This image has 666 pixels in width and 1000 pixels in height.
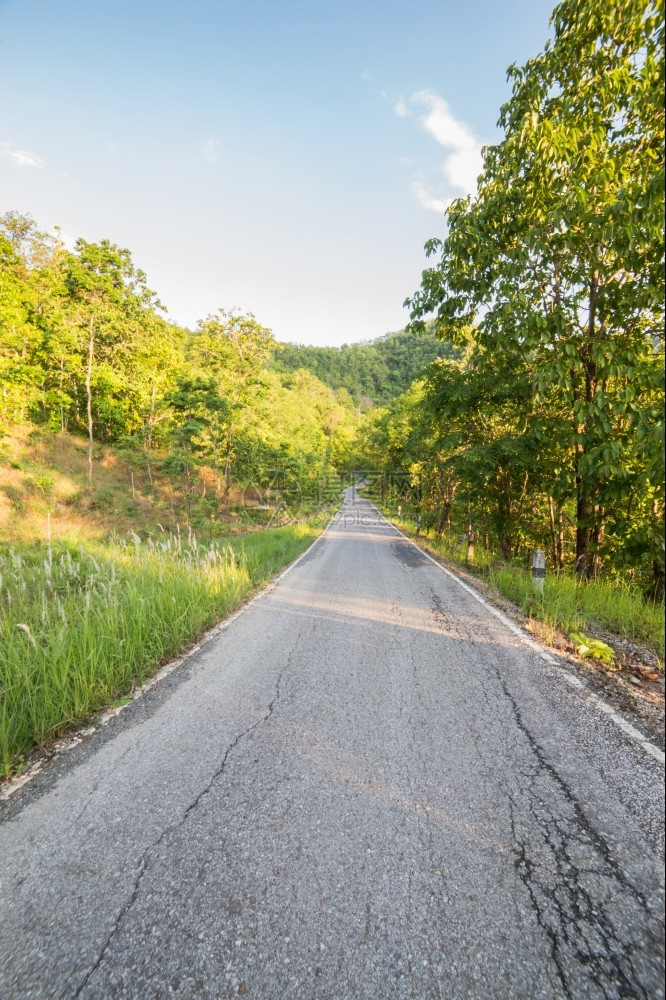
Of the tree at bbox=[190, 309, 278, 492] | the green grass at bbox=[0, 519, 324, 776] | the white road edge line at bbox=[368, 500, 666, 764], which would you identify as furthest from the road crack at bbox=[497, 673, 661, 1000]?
the tree at bbox=[190, 309, 278, 492]

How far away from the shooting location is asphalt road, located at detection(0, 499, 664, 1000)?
1.43 metres

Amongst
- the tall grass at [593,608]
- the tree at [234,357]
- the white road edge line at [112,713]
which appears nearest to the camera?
the white road edge line at [112,713]

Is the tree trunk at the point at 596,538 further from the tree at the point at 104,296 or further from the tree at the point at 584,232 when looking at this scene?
the tree at the point at 104,296

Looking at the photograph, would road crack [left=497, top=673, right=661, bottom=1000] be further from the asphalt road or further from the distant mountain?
the distant mountain

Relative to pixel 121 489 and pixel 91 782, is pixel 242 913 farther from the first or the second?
pixel 121 489

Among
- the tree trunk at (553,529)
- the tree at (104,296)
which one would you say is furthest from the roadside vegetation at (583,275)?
the tree at (104,296)

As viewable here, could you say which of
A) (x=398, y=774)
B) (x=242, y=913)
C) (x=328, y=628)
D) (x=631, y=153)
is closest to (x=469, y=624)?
(x=328, y=628)

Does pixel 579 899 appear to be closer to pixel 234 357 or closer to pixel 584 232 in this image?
pixel 584 232

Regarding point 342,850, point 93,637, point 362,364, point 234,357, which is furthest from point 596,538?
point 362,364

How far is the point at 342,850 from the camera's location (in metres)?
1.91

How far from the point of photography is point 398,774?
2406 millimetres

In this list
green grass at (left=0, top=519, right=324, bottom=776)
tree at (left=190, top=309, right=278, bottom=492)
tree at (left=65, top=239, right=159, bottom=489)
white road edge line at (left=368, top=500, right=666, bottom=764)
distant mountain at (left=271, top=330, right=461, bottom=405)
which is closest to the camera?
white road edge line at (left=368, top=500, right=666, bottom=764)

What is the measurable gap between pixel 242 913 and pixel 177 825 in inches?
24.9

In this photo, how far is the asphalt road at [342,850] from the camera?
143 cm
